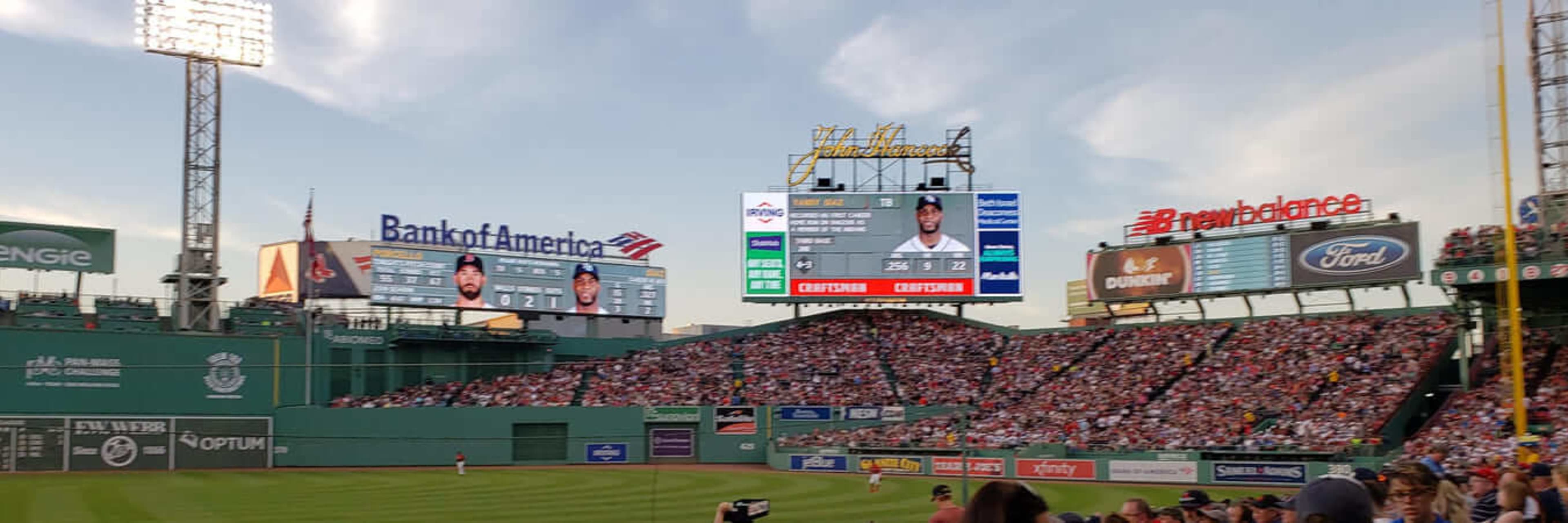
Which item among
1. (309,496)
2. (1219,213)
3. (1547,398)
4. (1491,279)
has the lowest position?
(309,496)

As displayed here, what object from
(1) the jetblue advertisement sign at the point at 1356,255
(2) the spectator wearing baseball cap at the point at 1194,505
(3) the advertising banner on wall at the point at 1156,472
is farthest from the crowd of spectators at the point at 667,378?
(2) the spectator wearing baseball cap at the point at 1194,505

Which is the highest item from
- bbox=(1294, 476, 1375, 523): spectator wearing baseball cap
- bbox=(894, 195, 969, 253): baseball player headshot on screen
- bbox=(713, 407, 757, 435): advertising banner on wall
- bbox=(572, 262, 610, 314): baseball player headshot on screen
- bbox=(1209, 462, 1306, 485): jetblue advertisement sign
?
bbox=(894, 195, 969, 253): baseball player headshot on screen

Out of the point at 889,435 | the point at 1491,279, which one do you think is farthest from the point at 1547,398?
the point at 889,435

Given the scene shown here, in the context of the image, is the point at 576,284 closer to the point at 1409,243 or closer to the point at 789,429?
the point at 789,429

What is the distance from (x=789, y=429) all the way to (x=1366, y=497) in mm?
54396

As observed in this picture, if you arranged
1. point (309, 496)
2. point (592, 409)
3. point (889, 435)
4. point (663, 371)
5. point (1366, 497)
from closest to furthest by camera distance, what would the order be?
point (1366, 497)
point (309, 496)
point (889, 435)
point (592, 409)
point (663, 371)

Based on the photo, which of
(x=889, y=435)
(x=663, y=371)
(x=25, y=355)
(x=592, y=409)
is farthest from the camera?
(x=663, y=371)

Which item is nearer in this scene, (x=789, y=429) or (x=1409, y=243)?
(x=1409, y=243)

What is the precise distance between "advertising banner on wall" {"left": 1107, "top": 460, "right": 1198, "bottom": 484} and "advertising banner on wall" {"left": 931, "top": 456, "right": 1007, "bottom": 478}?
4020mm

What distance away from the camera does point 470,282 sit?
6344cm

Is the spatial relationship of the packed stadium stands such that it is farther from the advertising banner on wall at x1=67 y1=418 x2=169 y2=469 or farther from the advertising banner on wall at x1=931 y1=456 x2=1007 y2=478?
the advertising banner on wall at x1=67 y1=418 x2=169 y2=469

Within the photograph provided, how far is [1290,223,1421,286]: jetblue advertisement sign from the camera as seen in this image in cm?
5169

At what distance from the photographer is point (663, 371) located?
63.7m

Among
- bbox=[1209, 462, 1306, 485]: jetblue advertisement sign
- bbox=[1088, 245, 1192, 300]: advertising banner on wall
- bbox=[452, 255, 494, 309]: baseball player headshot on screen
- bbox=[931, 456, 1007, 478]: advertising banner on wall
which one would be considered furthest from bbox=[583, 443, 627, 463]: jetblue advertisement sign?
bbox=[1209, 462, 1306, 485]: jetblue advertisement sign
